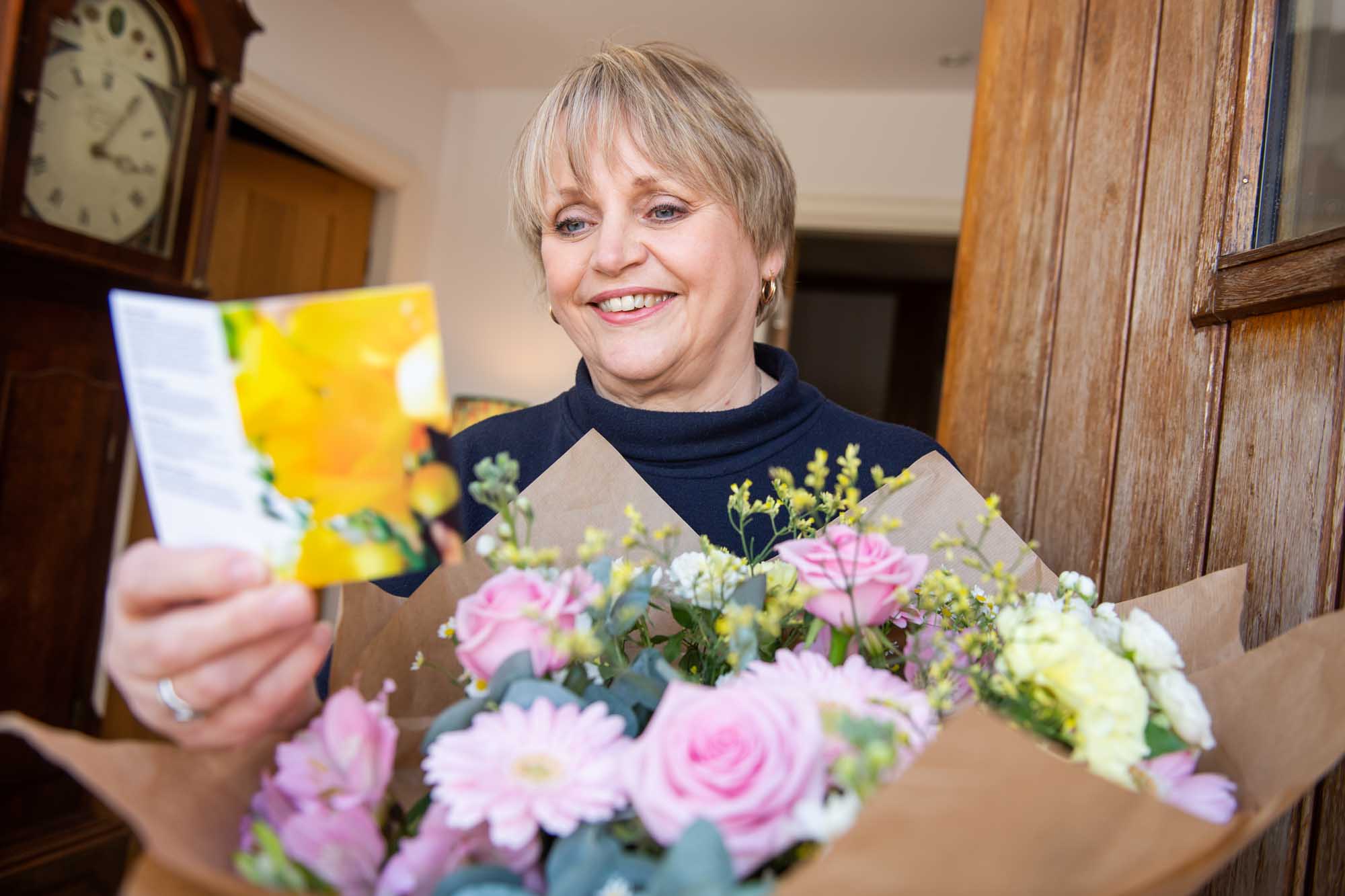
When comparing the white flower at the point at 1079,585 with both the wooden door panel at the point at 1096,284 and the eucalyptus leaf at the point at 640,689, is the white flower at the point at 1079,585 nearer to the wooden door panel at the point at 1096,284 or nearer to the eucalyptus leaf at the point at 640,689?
the eucalyptus leaf at the point at 640,689

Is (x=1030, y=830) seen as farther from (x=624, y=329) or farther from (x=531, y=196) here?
(x=531, y=196)

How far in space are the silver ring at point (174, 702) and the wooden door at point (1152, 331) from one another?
Result: 0.71m

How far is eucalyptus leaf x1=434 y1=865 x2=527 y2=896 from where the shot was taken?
14.6 inches

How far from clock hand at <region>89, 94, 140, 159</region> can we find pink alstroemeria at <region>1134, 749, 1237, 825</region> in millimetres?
2293

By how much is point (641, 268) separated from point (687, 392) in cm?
18

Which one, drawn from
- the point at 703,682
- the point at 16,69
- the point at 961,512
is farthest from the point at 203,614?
the point at 16,69

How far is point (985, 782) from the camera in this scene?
0.33 meters

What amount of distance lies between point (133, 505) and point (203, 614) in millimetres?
3029

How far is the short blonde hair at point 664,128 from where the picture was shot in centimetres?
106

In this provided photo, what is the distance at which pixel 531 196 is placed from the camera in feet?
3.76

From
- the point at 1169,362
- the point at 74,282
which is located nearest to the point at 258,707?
the point at 1169,362

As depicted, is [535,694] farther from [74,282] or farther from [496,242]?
[496,242]

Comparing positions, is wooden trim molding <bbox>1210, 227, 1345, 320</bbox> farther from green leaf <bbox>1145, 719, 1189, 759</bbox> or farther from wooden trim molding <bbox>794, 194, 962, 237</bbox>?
wooden trim molding <bbox>794, 194, 962, 237</bbox>

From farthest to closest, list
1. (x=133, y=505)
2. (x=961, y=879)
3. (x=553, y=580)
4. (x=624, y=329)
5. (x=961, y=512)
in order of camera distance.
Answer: (x=133, y=505) < (x=624, y=329) < (x=961, y=512) < (x=553, y=580) < (x=961, y=879)
